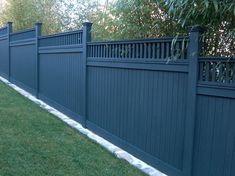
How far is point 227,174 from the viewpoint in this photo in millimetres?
3549

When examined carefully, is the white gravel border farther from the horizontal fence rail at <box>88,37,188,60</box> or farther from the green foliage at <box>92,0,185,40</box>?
the green foliage at <box>92,0,185,40</box>

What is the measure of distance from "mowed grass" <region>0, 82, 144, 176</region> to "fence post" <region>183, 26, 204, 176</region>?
2.59ft

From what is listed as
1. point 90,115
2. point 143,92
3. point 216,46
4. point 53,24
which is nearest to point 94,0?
point 53,24

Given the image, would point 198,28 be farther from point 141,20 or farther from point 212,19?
point 141,20

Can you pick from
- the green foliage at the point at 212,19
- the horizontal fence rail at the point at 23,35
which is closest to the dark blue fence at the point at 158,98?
the green foliage at the point at 212,19

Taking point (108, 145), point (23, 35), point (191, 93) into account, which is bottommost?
point (108, 145)

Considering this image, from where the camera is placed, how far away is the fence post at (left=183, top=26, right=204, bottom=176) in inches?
153

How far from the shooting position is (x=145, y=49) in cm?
490

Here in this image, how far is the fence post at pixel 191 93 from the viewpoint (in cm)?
388

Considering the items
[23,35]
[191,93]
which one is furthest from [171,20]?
[23,35]

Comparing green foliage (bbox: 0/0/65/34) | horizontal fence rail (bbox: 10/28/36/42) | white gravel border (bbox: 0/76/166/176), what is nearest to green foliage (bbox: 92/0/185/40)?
white gravel border (bbox: 0/76/166/176)

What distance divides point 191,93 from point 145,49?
1.13 metres

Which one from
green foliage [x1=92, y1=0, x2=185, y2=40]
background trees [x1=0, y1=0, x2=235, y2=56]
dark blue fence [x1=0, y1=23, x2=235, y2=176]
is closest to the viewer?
background trees [x1=0, y1=0, x2=235, y2=56]

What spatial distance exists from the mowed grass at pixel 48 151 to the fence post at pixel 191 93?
790 mm
